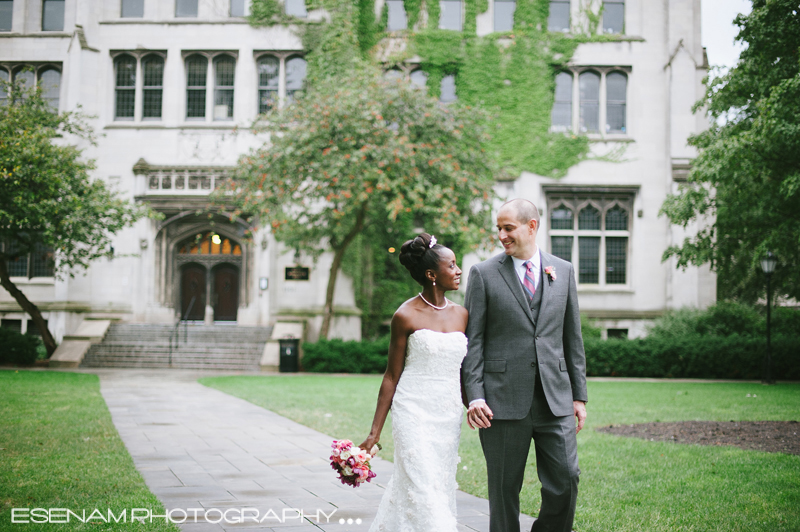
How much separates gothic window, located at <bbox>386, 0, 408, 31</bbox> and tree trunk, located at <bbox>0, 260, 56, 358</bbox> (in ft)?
50.3

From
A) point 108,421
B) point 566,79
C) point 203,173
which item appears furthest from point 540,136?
point 108,421

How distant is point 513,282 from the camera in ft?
13.8

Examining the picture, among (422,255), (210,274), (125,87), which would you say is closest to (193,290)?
(210,274)

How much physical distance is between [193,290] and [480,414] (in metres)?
23.2

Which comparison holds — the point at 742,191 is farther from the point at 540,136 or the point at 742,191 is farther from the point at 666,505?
the point at 666,505

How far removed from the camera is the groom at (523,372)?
4.00m

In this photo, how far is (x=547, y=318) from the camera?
416 cm

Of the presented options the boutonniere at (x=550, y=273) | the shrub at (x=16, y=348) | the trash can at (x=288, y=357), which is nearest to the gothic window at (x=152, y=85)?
the shrub at (x=16, y=348)

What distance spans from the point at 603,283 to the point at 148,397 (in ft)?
56.3

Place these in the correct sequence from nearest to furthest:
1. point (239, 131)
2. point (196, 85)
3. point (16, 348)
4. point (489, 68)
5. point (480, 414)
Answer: point (480, 414)
point (16, 348)
point (239, 131)
point (489, 68)
point (196, 85)

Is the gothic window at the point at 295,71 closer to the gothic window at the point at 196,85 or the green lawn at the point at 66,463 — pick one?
the gothic window at the point at 196,85

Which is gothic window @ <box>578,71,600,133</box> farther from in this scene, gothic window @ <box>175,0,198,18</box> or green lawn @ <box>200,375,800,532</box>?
gothic window @ <box>175,0,198,18</box>

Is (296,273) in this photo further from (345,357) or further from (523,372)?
(523,372)

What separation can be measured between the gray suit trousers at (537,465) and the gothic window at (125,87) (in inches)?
977
